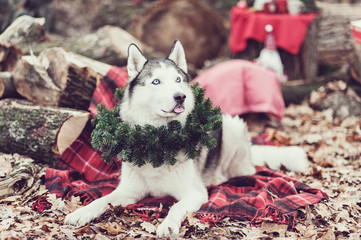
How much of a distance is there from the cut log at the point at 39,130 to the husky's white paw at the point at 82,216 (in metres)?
1.15

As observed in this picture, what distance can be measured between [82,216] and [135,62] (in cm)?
140

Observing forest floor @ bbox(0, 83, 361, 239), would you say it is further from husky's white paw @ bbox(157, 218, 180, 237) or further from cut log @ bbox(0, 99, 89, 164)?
cut log @ bbox(0, 99, 89, 164)

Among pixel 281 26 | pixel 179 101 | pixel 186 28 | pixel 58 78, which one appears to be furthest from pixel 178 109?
pixel 186 28

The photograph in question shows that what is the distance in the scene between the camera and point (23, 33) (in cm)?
475

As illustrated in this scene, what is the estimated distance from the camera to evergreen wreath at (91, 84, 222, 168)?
2.99 meters

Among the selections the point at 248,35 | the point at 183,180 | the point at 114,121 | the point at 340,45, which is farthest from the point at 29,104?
the point at 340,45

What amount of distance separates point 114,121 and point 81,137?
113 cm

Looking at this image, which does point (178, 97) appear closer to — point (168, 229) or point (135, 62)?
point (135, 62)

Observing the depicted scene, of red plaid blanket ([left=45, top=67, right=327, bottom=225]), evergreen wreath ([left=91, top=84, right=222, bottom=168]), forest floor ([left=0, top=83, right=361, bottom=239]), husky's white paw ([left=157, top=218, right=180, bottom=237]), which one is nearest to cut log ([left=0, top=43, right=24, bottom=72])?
red plaid blanket ([left=45, top=67, right=327, bottom=225])

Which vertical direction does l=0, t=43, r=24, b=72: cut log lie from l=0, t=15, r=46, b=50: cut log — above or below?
below

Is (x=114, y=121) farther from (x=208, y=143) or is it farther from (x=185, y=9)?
(x=185, y=9)

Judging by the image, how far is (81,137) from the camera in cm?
408

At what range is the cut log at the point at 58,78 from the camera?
415 cm

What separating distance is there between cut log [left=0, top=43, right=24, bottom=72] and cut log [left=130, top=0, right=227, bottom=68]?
386 cm
